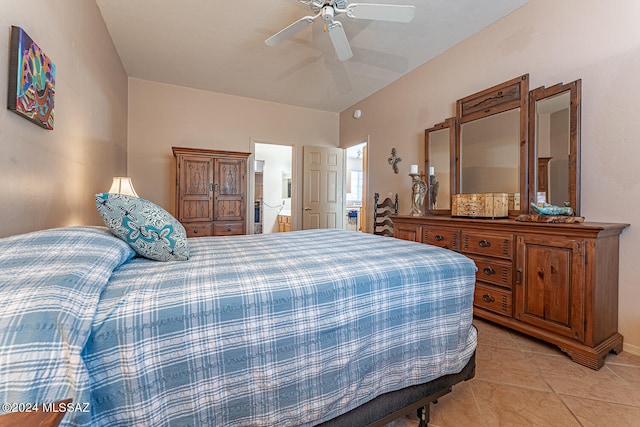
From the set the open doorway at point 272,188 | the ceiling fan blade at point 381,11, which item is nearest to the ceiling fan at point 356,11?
the ceiling fan blade at point 381,11

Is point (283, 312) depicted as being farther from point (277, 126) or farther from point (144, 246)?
point (277, 126)

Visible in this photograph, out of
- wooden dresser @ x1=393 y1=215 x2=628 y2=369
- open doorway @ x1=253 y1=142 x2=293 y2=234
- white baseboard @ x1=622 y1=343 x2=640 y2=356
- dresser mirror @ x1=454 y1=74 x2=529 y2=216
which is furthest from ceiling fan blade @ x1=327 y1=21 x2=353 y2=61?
open doorway @ x1=253 y1=142 x2=293 y2=234

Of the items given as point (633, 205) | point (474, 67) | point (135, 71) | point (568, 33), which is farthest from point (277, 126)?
point (633, 205)

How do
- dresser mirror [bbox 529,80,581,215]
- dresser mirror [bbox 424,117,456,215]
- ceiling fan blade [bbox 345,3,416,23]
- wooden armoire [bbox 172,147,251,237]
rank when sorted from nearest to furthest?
ceiling fan blade [bbox 345,3,416,23], dresser mirror [bbox 529,80,581,215], dresser mirror [bbox 424,117,456,215], wooden armoire [bbox 172,147,251,237]

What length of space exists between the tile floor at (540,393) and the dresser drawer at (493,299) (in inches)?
12.7

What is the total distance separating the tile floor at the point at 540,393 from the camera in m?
1.34

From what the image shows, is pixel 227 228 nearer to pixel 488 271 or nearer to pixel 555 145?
pixel 488 271

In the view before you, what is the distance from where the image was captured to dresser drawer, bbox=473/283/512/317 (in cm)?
219

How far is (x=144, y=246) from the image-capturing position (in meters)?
1.19

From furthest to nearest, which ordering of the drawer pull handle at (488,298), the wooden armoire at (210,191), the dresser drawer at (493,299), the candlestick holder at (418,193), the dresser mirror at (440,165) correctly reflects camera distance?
1. the wooden armoire at (210,191)
2. the candlestick holder at (418,193)
3. the dresser mirror at (440,165)
4. the drawer pull handle at (488,298)
5. the dresser drawer at (493,299)

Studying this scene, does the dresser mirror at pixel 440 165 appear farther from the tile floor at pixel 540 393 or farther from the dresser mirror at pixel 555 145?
the tile floor at pixel 540 393

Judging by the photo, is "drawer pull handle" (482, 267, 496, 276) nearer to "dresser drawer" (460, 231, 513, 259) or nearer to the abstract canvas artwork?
"dresser drawer" (460, 231, 513, 259)

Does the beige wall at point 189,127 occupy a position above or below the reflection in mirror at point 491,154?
above

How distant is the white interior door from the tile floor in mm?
3515
